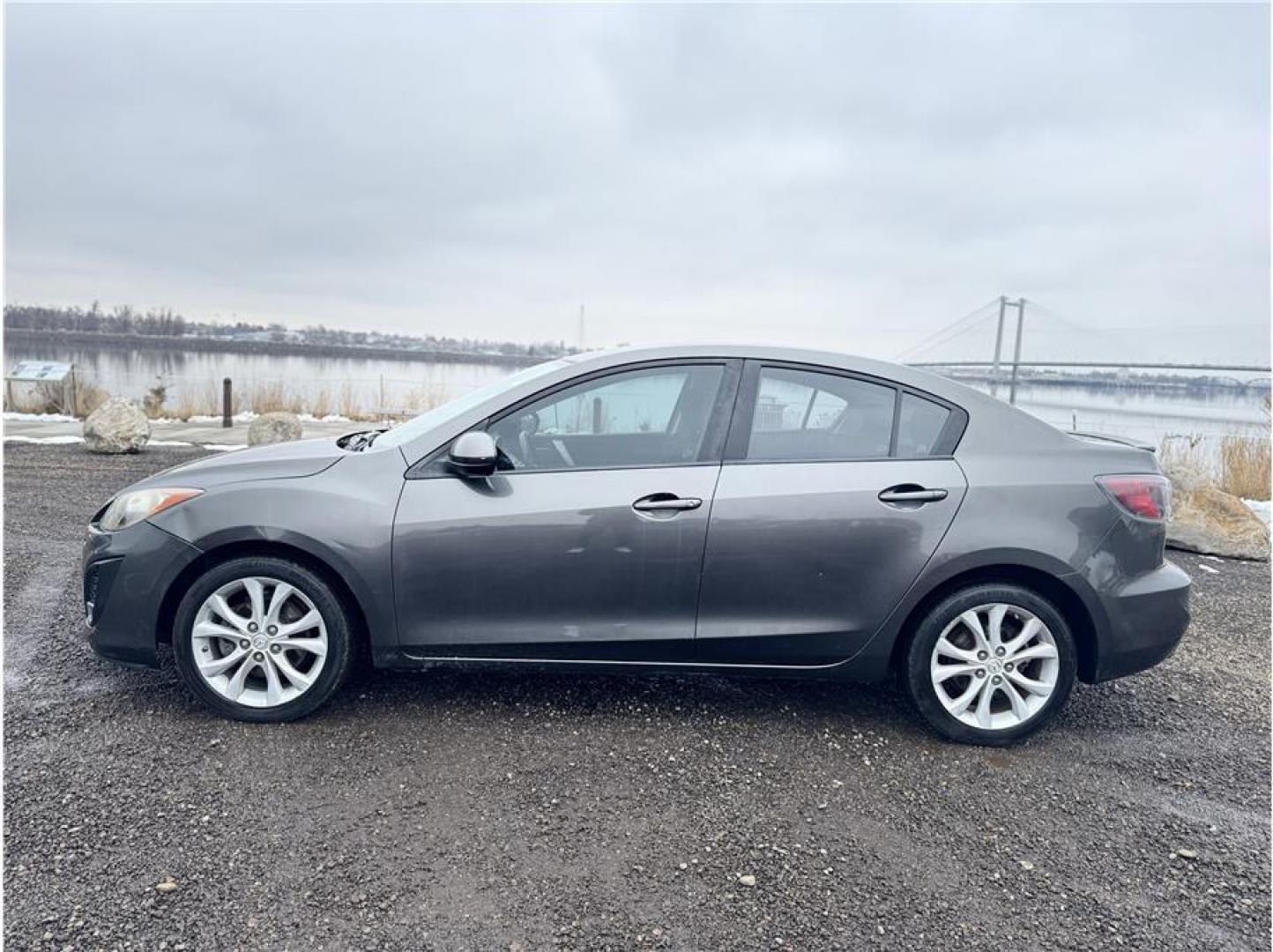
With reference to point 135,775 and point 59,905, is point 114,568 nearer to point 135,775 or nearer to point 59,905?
point 135,775

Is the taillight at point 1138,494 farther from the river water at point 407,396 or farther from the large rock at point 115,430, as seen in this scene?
the large rock at point 115,430

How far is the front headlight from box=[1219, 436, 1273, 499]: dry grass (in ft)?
36.4

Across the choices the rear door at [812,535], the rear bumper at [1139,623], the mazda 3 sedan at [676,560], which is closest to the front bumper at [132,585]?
the mazda 3 sedan at [676,560]

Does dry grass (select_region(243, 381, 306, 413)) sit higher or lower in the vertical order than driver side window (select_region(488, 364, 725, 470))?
higher

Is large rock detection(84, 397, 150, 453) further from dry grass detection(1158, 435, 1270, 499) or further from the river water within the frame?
dry grass detection(1158, 435, 1270, 499)

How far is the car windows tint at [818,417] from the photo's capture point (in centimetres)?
328

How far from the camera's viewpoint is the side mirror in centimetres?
308

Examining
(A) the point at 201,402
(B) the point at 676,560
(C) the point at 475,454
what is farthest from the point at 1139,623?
(A) the point at 201,402

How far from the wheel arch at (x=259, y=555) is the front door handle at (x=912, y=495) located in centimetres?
213

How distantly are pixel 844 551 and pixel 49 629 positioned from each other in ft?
13.3

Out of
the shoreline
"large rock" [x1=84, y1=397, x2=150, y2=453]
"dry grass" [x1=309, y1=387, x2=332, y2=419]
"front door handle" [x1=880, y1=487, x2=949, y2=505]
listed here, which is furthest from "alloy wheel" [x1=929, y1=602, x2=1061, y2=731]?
the shoreline

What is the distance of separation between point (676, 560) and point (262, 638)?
167 cm

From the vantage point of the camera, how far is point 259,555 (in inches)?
125

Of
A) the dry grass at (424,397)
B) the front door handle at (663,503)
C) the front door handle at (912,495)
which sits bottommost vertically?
the front door handle at (663,503)
